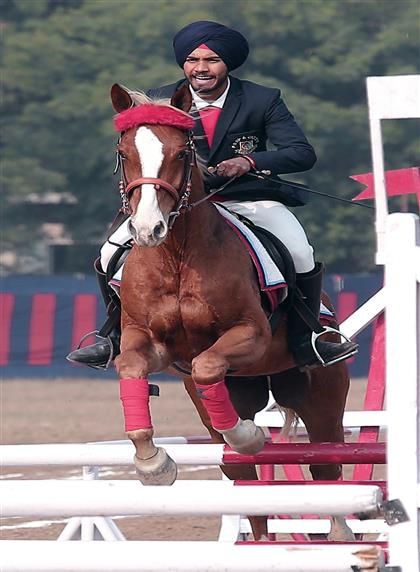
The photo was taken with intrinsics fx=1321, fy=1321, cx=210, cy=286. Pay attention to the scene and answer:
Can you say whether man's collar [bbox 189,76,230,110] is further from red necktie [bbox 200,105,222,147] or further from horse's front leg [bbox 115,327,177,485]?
horse's front leg [bbox 115,327,177,485]

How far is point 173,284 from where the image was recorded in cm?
509

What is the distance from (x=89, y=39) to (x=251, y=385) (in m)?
28.2

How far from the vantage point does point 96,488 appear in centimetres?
392

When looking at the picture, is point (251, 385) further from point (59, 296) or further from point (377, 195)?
point (59, 296)

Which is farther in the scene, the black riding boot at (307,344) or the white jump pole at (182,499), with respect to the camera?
the black riding boot at (307,344)

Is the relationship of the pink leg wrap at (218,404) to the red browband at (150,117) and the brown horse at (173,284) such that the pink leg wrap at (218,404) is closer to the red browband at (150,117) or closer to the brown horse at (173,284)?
the brown horse at (173,284)

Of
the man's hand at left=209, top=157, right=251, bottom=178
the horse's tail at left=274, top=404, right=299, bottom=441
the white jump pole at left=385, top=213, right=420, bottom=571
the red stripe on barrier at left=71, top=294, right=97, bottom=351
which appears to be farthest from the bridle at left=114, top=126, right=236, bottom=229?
the red stripe on barrier at left=71, top=294, right=97, bottom=351

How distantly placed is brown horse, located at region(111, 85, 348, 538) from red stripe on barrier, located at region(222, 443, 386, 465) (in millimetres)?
97

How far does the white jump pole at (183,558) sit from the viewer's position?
377cm

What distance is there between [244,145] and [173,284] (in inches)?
37.0

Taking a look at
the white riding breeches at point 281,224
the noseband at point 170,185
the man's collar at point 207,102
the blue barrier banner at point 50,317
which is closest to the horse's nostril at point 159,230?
the noseband at point 170,185

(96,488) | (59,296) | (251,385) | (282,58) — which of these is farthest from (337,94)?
(96,488)

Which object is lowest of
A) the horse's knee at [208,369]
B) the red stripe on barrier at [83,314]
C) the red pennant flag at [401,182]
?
the horse's knee at [208,369]

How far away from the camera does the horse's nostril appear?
15.1ft
